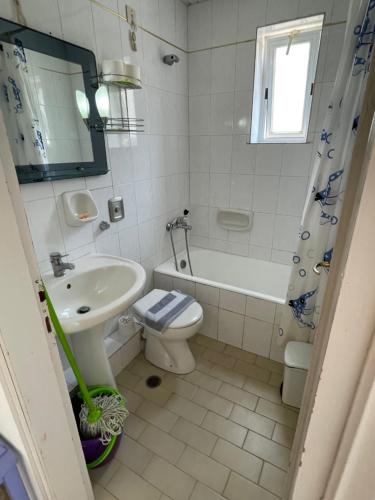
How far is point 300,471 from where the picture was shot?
53cm

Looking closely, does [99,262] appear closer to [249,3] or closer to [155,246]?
[155,246]

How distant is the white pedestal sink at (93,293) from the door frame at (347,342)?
0.85 m

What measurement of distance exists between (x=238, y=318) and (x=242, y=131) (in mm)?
1487

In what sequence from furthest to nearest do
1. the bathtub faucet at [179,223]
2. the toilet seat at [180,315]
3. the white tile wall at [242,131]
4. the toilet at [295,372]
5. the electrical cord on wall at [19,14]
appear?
1. the bathtub faucet at [179,223]
2. the white tile wall at [242,131]
3. the toilet seat at [180,315]
4. the toilet at [295,372]
5. the electrical cord on wall at [19,14]

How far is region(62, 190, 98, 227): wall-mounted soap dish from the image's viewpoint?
1.40 metres

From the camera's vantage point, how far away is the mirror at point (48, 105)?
3.67ft

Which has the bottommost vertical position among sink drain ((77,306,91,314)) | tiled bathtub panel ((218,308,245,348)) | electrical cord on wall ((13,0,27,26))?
tiled bathtub panel ((218,308,245,348))

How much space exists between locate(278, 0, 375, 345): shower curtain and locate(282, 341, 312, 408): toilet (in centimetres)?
13

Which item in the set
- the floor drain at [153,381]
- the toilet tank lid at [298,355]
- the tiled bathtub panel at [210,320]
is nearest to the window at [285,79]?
the tiled bathtub panel at [210,320]

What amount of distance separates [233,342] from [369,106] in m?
1.89

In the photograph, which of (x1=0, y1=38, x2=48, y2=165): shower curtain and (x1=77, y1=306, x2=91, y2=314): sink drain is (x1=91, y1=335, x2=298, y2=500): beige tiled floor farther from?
(x1=0, y1=38, x2=48, y2=165): shower curtain

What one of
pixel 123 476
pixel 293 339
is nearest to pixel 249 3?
pixel 293 339

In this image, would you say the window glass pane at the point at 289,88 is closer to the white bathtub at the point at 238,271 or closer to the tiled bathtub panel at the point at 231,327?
the white bathtub at the point at 238,271

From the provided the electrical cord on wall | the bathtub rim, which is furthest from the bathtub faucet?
the electrical cord on wall
